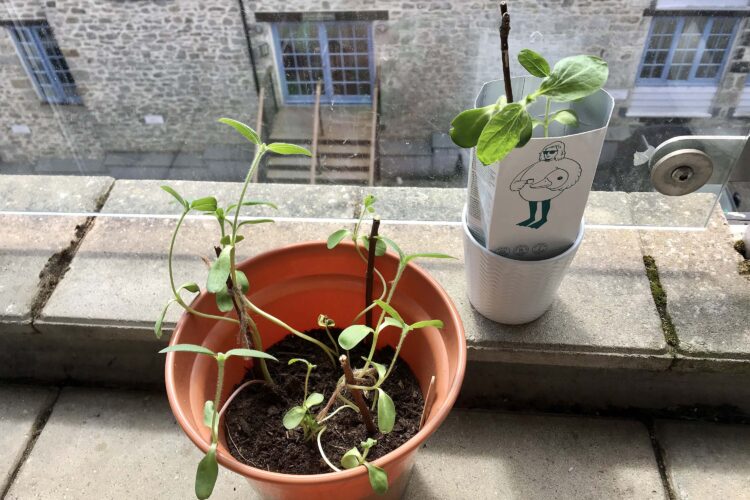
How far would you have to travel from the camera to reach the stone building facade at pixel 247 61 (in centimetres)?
89

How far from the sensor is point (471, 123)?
2.09 ft

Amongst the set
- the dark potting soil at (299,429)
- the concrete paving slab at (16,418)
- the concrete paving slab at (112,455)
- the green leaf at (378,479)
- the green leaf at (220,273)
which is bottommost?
the concrete paving slab at (112,455)

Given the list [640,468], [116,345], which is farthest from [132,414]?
[640,468]

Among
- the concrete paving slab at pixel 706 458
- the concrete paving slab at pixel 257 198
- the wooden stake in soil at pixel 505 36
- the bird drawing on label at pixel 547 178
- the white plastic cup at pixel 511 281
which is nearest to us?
the wooden stake in soil at pixel 505 36

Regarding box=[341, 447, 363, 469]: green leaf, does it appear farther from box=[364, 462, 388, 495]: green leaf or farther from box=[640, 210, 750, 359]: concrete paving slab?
box=[640, 210, 750, 359]: concrete paving slab

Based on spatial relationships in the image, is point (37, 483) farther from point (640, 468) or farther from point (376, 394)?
point (640, 468)

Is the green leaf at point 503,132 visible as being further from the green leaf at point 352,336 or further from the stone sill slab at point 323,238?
the stone sill slab at point 323,238

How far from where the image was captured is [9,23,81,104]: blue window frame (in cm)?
99

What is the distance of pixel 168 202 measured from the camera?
45.4 inches

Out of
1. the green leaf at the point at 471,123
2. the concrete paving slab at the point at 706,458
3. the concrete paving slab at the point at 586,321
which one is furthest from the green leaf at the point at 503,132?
the concrete paving slab at the point at 706,458

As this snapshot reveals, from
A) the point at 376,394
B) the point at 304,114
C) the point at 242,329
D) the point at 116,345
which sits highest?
the point at 304,114

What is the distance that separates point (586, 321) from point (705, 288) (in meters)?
0.23

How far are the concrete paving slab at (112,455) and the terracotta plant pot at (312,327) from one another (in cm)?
26

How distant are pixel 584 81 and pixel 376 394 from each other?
18.2 inches
